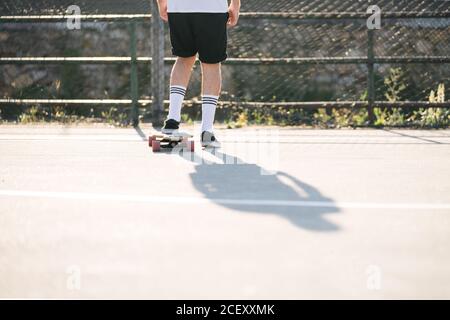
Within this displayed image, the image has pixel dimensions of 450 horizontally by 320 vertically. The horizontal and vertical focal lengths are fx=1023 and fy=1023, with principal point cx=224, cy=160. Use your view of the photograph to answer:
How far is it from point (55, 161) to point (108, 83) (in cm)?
666

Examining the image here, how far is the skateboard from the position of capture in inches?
302

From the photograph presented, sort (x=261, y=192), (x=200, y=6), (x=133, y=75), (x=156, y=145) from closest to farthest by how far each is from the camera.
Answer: (x=261, y=192) < (x=156, y=145) < (x=200, y=6) < (x=133, y=75)

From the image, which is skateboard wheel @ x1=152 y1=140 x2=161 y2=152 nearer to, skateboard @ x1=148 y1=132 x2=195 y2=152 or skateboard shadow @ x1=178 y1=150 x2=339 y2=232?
skateboard @ x1=148 y1=132 x2=195 y2=152

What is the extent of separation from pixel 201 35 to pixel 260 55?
502cm

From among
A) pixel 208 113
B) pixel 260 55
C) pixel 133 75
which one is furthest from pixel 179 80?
pixel 260 55

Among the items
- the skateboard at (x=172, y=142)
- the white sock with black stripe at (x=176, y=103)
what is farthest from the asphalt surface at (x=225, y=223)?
the white sock with black stripe at (x=176, y=103)

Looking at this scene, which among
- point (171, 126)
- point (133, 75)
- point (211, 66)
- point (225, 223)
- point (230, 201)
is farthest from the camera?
point (133, 75)

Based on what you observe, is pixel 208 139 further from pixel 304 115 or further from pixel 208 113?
pixel 304 115

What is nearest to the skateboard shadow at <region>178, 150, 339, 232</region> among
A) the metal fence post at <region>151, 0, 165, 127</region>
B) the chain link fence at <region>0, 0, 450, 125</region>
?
the metal fence post at <region>151, 0, 165, 127</region>

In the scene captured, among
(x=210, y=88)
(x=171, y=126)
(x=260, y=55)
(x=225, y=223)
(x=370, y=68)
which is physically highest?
(x=260, y=55)

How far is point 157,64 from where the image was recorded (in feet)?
35.0

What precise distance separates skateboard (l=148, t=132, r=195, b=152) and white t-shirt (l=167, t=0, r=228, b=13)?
1024 millimetres

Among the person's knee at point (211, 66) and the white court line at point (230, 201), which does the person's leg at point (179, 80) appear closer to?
the person's knee at point (211, 66)

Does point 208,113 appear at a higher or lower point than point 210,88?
lower
